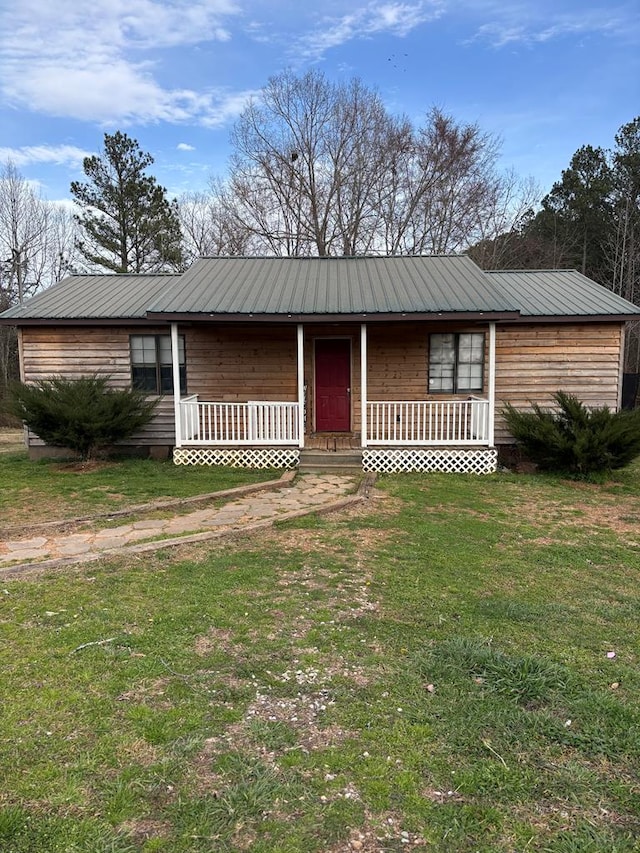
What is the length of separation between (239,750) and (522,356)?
9.90 meters

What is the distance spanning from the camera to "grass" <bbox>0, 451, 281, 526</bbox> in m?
6.87

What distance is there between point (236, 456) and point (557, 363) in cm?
671

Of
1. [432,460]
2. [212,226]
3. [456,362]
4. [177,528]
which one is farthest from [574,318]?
[212,226]

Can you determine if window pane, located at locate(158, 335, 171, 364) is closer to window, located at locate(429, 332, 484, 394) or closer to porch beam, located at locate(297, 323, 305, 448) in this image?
porch beam, located at locate(297, 323, 305, 448)

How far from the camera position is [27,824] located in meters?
1.98

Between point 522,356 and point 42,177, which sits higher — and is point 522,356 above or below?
below

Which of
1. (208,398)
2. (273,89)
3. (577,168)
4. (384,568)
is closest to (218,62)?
(273,89)

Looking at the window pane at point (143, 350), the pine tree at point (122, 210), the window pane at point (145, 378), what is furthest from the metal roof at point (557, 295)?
the pine tree at point (122, 210)

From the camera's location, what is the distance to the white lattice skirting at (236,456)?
9.90 meters

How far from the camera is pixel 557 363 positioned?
35.2 feet

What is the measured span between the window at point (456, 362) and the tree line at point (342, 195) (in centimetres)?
1385

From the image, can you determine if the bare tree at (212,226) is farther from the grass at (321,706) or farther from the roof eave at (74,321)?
the grass at (321,706)

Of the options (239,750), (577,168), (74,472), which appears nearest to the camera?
(239,750)

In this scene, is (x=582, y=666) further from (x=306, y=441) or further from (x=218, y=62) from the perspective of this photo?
(x=218, y=62)
